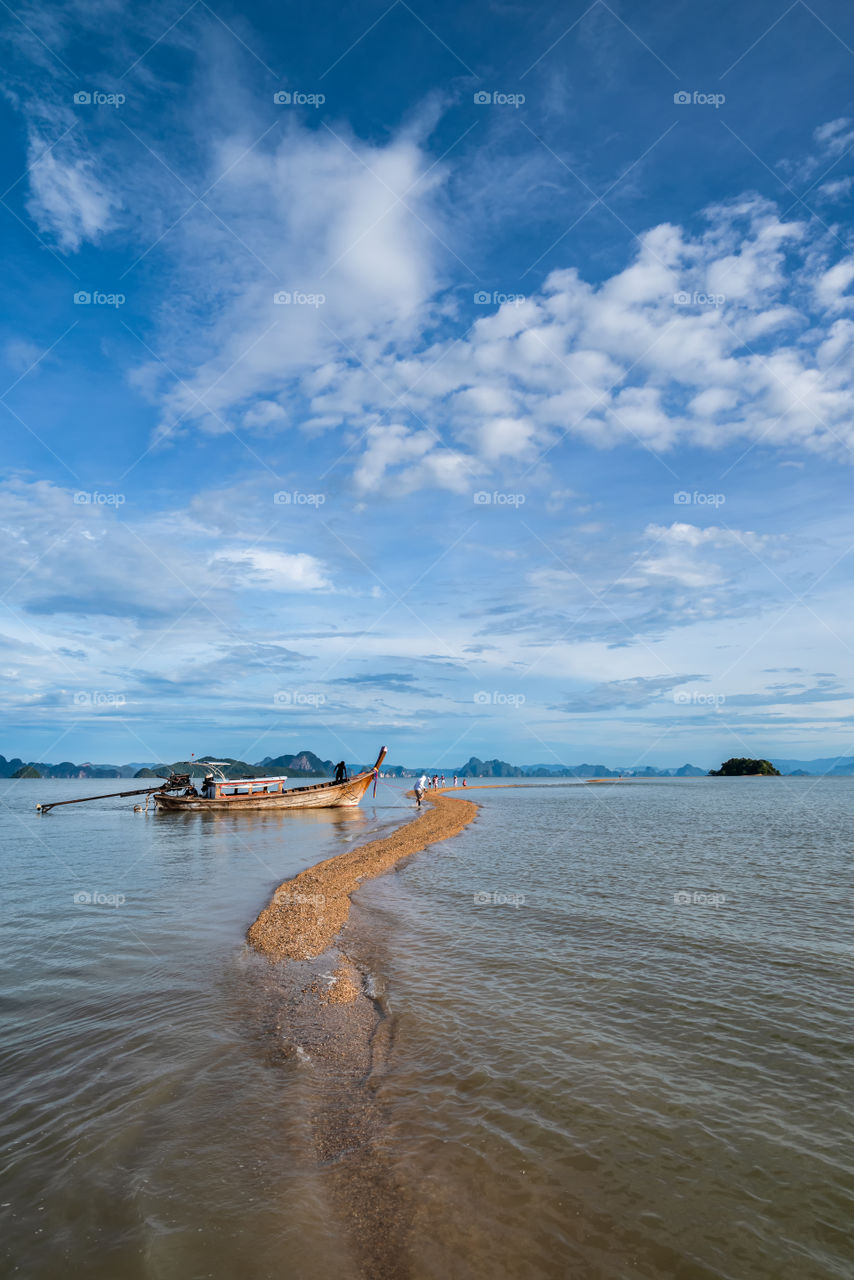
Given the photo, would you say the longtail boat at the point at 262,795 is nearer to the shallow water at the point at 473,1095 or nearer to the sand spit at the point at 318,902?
the sand spit at the point at 318,902

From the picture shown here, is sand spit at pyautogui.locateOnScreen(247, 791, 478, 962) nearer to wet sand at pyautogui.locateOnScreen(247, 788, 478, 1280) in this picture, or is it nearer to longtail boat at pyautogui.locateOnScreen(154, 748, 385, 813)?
wet sand at pyautogui.locateOnScreen(247, 788, 478, 1280)

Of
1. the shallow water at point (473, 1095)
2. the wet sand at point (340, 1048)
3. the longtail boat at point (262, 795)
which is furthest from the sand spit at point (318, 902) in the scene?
the longtail boat at point (262, 795)

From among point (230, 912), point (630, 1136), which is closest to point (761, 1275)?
point (630, 1136)

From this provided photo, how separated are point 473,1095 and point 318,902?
36.6 ft

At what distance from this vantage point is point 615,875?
2241 cm

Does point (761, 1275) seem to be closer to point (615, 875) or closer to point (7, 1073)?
point (7, 1073)

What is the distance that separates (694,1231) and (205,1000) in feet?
27.3

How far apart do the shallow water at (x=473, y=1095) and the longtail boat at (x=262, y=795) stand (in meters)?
40.1

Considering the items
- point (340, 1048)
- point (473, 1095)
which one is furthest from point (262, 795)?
point (473, 1095)

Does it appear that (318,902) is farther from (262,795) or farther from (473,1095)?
(262,795)

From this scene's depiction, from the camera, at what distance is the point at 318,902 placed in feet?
58.7

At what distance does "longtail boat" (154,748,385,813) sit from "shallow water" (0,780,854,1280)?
40.1 meters

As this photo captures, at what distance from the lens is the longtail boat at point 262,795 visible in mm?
56916

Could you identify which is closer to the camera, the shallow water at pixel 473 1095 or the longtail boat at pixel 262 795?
the shallow water at pixel 473 1095
